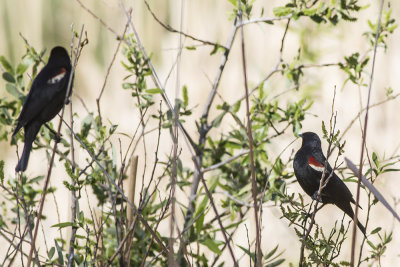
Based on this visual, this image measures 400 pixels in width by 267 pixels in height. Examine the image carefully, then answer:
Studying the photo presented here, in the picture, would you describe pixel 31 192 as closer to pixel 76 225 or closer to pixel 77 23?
pixel 76 225

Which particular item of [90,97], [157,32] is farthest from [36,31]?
[157,32]

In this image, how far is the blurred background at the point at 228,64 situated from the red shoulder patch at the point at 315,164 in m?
1.14

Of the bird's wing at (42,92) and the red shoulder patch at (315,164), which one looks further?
the red shoulder patch at (315,164)

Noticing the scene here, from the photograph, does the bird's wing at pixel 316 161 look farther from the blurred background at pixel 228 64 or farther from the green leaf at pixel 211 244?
the blurred background at pixel 228 64

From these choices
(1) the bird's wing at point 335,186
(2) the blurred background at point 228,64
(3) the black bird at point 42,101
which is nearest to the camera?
(3) the black bird at point 42,101

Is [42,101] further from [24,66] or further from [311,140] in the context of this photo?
[311,140]

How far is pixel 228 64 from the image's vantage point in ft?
11.8

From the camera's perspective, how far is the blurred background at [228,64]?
136 inches

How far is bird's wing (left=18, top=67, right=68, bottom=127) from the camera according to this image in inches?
64.7

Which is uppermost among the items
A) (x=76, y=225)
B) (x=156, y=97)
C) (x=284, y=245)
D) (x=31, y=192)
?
(x=156, y=97)

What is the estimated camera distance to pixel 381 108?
3.60m

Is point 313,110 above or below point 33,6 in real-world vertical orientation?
below

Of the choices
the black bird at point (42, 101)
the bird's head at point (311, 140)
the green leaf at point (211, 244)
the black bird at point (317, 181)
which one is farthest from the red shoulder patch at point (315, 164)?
the black bird at point (42, 101)

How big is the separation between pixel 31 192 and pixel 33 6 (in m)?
1.85
